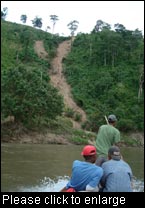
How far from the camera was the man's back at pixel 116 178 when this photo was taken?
442cm

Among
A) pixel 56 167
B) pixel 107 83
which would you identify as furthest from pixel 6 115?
pixel 107 83

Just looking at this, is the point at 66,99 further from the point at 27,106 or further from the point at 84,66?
the point at 27,106

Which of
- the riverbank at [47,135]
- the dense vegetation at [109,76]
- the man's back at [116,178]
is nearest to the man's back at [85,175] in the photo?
the man's back at [116,178]

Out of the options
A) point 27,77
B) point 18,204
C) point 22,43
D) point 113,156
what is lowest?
Result: point 18,204

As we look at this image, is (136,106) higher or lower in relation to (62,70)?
lower

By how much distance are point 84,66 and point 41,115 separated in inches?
Result: 811

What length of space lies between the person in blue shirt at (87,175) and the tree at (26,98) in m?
23.5

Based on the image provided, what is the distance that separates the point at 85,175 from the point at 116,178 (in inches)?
14.6

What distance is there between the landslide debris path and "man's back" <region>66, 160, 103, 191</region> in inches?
1235

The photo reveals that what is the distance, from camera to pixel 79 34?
59.0 metres

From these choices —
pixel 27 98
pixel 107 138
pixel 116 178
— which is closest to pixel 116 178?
pixel 116 178

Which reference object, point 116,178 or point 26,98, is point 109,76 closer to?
point 26,98

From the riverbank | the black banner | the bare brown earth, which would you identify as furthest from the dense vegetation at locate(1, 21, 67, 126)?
the black banner

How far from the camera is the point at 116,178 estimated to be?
4.43 m
